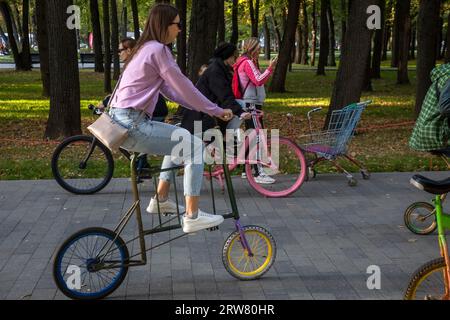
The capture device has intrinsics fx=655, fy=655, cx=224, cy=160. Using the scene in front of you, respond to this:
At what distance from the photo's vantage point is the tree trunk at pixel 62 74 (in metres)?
12.0

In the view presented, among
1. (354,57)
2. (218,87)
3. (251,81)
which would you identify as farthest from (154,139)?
(354,57)

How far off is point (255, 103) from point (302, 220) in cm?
233

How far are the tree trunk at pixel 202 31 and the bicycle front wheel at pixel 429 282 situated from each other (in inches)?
414

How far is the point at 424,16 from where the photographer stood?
15.0m

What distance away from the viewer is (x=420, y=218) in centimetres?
642

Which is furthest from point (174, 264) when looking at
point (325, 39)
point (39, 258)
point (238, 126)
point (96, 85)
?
point (325, 39)

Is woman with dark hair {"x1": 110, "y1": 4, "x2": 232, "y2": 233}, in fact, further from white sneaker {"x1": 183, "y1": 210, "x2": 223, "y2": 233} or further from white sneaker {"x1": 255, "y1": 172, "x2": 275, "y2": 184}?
white sneaker {"x1": 255, "y1": 172, "x2": 275, "y2": 184}

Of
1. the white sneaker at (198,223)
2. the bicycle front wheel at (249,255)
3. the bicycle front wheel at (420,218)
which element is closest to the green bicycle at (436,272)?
the bicycle front wheel at (249,255)

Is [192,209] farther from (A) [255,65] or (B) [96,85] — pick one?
(B) [96,85]

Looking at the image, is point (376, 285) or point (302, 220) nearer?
point (376, 285)

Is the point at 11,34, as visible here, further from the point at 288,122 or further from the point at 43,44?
the point at 288,122

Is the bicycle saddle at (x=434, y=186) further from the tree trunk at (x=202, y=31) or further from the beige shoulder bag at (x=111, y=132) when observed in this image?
the tree trunk at (x=202, y=31)

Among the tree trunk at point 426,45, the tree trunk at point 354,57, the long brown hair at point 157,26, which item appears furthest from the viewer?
the tree trunk at point 426,45

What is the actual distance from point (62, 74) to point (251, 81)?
4.91 m
